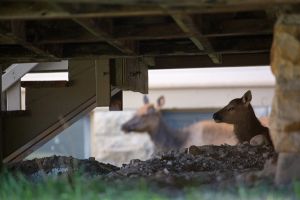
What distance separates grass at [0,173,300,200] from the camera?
15.6 feet

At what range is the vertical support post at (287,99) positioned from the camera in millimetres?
5340

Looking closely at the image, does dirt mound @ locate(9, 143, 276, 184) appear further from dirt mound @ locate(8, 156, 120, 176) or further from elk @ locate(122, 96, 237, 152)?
elk @ locate(122, 96, 237, 152)

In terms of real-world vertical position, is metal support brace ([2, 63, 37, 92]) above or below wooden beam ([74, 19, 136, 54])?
below

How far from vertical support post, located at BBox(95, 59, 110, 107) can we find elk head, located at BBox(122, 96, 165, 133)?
26.9 ft

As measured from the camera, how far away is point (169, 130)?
17.6 metres

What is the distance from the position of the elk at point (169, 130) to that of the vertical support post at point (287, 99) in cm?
1055

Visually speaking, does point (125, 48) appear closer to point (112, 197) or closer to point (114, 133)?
point (112, 197)

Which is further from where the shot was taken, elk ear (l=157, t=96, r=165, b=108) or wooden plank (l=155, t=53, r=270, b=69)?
elk ear (l=157, t=96, r=165, b=108)

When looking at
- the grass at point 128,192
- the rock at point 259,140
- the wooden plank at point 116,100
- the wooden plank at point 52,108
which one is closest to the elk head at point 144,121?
the wooden plank at point 116,100

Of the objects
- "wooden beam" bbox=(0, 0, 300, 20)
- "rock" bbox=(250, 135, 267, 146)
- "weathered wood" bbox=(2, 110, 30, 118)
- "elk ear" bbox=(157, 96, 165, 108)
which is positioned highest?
"wooden beam" bbox=(0, 0, 300, 20)

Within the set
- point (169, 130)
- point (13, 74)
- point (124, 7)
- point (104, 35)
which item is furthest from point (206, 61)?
point (169, 130)

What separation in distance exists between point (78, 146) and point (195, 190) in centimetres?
1239

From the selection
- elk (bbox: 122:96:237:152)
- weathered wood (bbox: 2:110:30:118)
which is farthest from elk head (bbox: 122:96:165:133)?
weathered wood (bbox: 2:110:30:118)

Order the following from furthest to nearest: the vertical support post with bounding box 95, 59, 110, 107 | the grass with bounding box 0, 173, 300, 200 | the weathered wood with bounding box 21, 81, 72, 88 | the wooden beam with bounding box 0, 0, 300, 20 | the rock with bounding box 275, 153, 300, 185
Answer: the weathered wood with bounding box 21, 81, 72, 88, the vertical support post with bounding box 95, 59, 110, 107, the rock with bounding box 275, 153, 300, 185, the wooden beam with bounding box 0, 0, 300, 20, the grass with bounding box 0, 173, 300, 200
